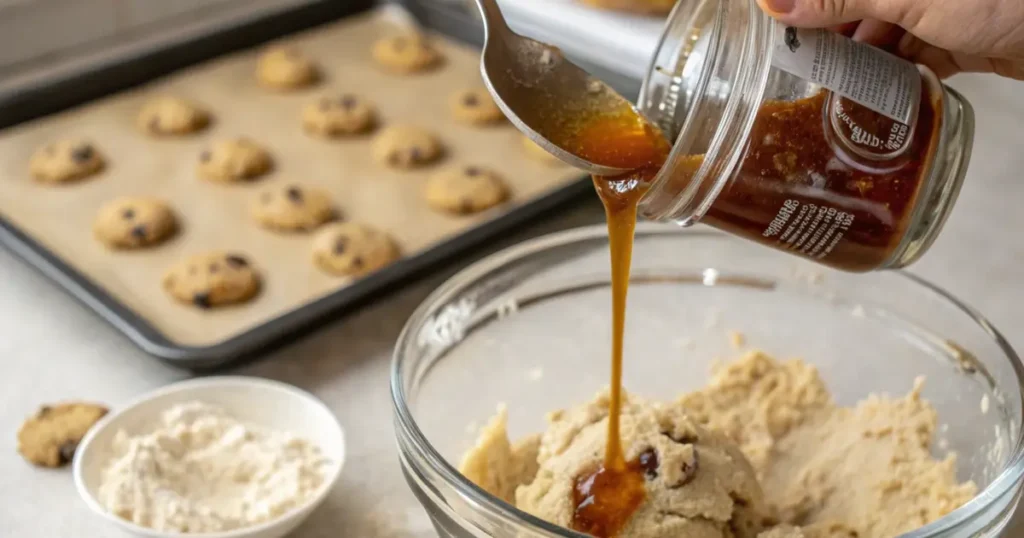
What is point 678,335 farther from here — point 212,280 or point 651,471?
point 212,280

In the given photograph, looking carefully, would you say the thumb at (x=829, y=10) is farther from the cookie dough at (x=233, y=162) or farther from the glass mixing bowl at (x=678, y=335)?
the cookie dough at (x=233, y=162)

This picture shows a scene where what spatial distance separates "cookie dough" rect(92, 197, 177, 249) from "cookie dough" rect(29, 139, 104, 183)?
0.11 metres

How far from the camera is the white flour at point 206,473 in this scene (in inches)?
36.6

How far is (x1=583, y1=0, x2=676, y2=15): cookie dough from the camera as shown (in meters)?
1.91

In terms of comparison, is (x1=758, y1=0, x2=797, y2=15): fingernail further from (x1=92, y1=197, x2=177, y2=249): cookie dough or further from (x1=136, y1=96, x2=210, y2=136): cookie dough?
(x1=136, y1=96, x2=210, y2=136): cookie dough

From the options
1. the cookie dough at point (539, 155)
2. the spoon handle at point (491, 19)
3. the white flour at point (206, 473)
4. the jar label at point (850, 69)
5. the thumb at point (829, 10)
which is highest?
the thumb at point (829, 10)

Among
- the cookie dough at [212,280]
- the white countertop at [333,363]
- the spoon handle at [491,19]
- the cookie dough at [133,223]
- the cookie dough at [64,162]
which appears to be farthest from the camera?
the cookie dough at [64,162]

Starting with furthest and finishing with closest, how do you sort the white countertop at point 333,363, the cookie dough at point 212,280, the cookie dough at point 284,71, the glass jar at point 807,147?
1. the cookie dough at point 284,71
2. the cookie dough at point 212,280
3. the white countertop at point 333,363
4. the glass jar at point 807,147

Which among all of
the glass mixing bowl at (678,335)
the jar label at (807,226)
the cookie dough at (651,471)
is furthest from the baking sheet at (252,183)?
the jar label at (807,226)

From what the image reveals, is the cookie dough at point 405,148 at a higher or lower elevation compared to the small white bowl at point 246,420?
lower

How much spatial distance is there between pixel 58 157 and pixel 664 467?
44.4 inches

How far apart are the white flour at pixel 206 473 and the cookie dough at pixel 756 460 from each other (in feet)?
0.61

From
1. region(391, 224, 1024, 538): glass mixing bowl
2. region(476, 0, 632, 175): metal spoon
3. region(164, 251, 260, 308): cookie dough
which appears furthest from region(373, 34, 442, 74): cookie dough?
region(476, 0, 632, 175): metal spoon

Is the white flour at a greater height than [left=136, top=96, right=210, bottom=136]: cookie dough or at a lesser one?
greater
